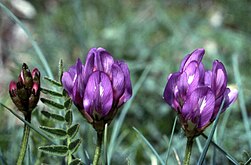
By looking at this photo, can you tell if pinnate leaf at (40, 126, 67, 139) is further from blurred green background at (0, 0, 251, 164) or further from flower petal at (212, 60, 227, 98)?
blurred green background at (0, 0, 251, 164)

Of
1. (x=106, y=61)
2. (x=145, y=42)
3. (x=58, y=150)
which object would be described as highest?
(x=145, y=42)

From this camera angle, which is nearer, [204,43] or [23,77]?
[23,77]

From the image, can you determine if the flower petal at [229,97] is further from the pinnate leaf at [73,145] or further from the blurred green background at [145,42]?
the blurred green background at [145,42]

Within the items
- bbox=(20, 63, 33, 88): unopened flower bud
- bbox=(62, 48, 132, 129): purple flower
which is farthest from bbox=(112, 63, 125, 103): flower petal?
bbox=(20, 63, 33, 88): unopened flower bud

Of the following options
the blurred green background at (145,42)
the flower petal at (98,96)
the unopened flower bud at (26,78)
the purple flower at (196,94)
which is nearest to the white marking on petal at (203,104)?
the purple flower at (196,94)

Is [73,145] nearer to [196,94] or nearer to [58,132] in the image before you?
[58,132]

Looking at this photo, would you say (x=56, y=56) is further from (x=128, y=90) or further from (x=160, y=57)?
(x=128, y=90)

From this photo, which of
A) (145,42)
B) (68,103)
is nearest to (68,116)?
(68,103)

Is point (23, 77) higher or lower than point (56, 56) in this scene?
lower

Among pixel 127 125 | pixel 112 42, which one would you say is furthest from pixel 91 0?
pixel 127 125
